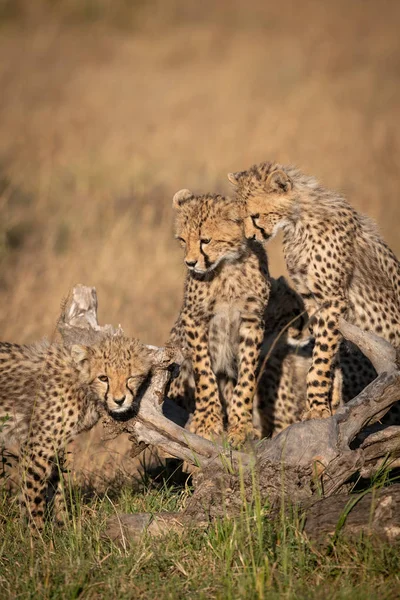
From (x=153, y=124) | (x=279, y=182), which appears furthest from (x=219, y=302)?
(x=153, y=124)

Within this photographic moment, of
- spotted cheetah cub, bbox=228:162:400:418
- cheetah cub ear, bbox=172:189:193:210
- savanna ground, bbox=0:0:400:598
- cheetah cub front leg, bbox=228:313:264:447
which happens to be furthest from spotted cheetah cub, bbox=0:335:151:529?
spotted cheetah cub, bbox=228:162:400:418

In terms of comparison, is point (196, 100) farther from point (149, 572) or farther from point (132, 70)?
point (149, 572)

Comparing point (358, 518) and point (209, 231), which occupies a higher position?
point (209, 231)

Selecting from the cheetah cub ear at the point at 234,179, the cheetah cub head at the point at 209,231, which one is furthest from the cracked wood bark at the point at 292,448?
the cheetah cub ear at the point at 234,179

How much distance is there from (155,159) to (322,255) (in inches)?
269

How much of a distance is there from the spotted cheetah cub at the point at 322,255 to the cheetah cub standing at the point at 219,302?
0.48 ft

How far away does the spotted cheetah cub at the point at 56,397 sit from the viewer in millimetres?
4172

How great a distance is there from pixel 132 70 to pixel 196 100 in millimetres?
1958

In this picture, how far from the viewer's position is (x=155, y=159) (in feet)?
37.3

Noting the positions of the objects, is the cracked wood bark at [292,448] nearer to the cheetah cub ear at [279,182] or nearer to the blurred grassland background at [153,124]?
the cheetah cub ear at [279,182]

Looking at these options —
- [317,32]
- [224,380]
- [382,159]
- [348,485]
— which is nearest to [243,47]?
[317,32]

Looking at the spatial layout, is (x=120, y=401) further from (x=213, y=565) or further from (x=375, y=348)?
(x=375, y=348)

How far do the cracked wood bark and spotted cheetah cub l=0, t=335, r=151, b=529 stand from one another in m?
0.11

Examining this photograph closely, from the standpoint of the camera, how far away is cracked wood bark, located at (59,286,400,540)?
3744 millimetres
